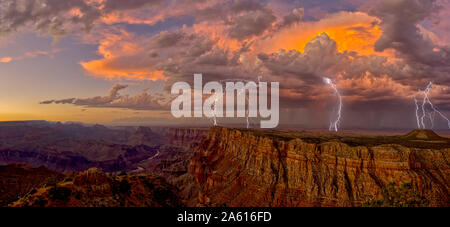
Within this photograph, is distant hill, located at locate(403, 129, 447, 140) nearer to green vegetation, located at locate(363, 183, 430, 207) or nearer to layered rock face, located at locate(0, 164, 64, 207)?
green vegetation, located at locate(363, 183, 430, 207)

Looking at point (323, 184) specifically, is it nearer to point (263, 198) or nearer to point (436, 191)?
point (263, 198)

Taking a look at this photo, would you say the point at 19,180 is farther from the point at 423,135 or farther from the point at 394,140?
the point at 423,135

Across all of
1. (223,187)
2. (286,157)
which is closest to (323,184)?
(286,157)

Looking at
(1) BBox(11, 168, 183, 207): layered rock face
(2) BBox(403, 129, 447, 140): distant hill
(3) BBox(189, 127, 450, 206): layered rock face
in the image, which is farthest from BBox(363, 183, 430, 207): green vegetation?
(2) BBox(403, 129, 447, 140): distant hill

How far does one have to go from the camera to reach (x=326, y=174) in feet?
175

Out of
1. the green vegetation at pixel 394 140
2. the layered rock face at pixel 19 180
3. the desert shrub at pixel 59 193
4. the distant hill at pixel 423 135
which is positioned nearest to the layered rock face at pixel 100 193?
the desert shrub at pixel 59 193

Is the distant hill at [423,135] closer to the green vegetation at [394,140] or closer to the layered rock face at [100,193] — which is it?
the green vegetation at [394,140]

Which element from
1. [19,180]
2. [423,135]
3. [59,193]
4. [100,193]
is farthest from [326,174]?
[19,180]

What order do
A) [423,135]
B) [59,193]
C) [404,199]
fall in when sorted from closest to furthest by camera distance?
[404,199] → [59,193] → [423,135]

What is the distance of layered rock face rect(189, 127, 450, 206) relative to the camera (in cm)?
4684

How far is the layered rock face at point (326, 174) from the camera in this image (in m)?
46.8
